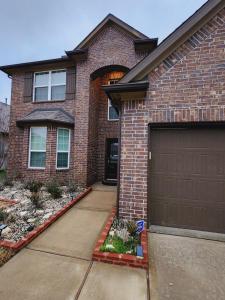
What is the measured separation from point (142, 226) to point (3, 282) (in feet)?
9.29

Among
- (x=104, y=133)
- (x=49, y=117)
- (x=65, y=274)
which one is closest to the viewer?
(x=65, y=274)

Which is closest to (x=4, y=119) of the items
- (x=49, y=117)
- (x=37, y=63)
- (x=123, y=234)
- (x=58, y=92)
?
(x=37, y=63)

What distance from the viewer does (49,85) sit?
10.4 meters

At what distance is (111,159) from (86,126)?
236 centimetres

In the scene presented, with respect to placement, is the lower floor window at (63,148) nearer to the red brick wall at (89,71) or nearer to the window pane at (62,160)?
the window pane at (62,160)

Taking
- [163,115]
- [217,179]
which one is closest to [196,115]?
[163,115]

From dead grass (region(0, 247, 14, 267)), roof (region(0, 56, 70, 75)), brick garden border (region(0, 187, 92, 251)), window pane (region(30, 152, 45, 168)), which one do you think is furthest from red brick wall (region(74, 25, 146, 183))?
dead grass (region(0, 247, 14, 267))

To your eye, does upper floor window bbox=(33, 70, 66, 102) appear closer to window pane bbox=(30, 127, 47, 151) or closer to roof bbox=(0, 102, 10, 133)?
window pane bbox=(30, 127, 47, 151)

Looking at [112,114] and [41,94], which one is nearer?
[112,114]

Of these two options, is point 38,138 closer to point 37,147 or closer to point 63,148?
point 37,147

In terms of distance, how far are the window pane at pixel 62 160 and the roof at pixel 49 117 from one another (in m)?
1.68

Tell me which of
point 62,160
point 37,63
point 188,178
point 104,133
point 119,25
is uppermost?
point 119,25

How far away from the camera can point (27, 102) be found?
34.9 feet

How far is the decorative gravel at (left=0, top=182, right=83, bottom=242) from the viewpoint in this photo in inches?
175
